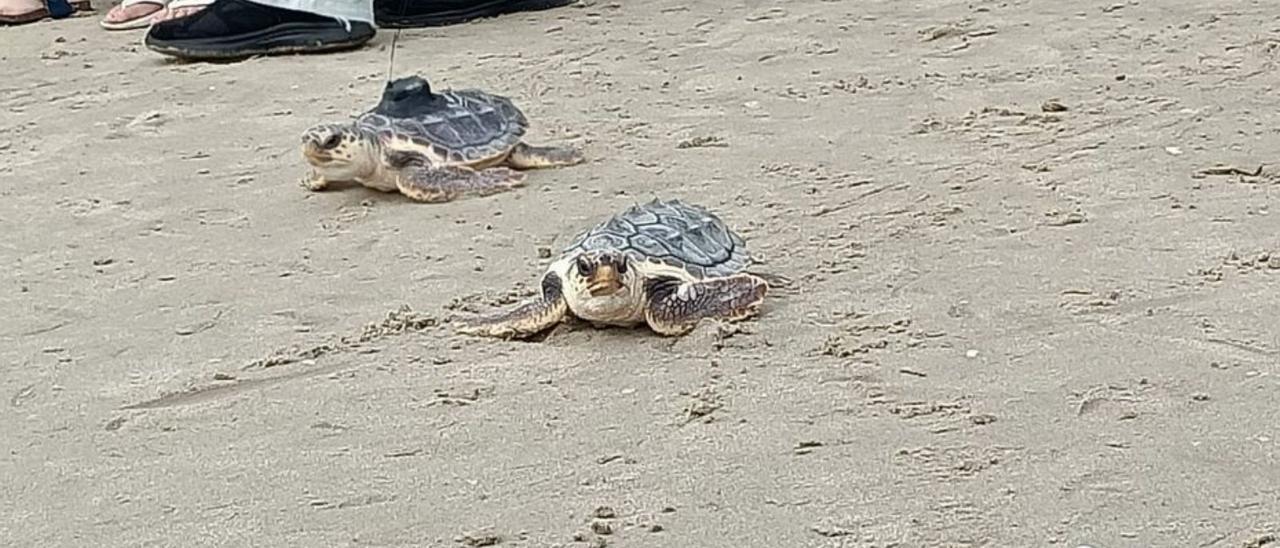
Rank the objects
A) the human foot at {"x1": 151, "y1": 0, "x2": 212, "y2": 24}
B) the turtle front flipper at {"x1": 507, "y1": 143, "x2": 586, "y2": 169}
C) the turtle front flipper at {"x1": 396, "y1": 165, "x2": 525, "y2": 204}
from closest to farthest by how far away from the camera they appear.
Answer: the turtle front flipper at {"x1": 396, "y1": 165, "x2": 525, "y2": 204}
the turtle front flipper at {"x1": 507, "y1": 143, "x2": 586, "y2": 169}
the human foot at {"x1": 151, "y1": 0, "x2": 212, "y2": 24}

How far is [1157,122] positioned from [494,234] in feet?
6.04

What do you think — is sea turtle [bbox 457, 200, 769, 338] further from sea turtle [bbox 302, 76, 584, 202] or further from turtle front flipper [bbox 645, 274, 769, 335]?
sea turtle [bbox 302, 76, 584, 202]

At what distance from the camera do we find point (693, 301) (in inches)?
153

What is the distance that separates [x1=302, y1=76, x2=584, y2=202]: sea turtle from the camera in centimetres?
Result: 518

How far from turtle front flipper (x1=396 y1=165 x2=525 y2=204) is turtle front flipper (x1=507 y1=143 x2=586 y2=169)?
0.28 feet

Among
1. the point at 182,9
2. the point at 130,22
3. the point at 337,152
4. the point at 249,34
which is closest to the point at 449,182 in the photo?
the point at 337,152

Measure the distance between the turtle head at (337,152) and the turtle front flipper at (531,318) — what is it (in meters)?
1.37

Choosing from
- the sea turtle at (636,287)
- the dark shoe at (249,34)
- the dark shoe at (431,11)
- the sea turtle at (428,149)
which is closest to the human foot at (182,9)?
the dark shoe at (249,34)

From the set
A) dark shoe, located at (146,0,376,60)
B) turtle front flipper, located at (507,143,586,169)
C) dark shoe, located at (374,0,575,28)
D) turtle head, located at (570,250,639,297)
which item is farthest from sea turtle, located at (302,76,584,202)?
dark shoe, located at (374,0,575,28)

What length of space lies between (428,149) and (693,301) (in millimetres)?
1586

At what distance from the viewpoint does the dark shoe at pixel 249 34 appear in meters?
7.40

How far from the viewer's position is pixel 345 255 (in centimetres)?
466

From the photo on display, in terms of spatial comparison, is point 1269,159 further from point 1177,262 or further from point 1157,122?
point 1177,262

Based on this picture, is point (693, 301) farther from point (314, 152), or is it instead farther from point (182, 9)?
point (182, 9)
